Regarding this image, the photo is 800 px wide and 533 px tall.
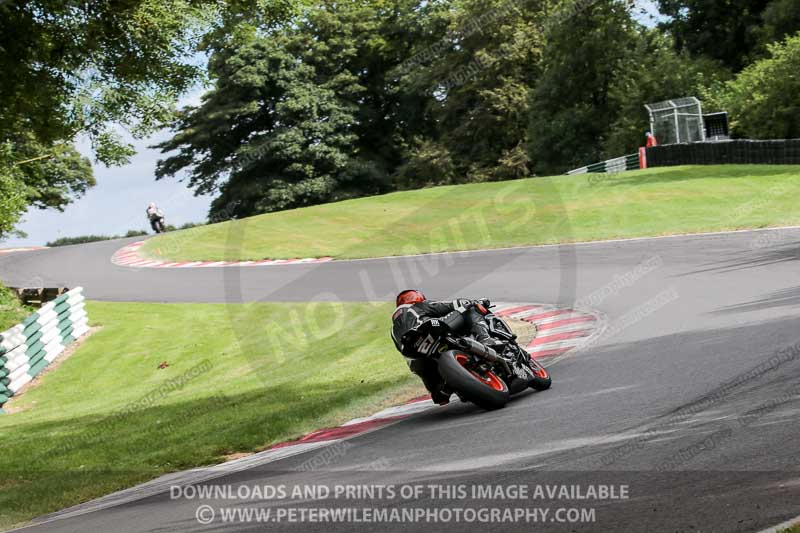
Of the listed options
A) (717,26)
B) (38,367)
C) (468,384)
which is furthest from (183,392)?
(717,26)

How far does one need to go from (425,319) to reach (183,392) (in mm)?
7458

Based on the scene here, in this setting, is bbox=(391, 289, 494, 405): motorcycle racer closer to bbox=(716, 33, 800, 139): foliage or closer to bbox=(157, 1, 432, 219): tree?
bbox=(716, 33, 800, 139): foliage

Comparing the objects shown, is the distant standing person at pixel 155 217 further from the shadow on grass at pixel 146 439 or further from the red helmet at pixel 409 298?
the red helmet at pixel 409 298

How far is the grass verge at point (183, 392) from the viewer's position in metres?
10.1

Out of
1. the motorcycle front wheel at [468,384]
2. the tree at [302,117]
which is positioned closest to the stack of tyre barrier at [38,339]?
the motorcycle front wheel at [468,384]

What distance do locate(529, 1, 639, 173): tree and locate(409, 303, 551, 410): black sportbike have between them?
48.7 m

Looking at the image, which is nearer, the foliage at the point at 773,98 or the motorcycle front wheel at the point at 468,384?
the motorcycle front wheel at the point at 468,384

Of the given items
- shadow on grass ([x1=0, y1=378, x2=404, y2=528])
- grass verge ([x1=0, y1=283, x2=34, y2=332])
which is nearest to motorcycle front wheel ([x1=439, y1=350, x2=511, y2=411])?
shadow on grass ([x1=0, y1=378, x2=404, y2=528])

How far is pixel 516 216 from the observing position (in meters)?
32.9

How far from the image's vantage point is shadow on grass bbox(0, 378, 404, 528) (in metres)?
9.30

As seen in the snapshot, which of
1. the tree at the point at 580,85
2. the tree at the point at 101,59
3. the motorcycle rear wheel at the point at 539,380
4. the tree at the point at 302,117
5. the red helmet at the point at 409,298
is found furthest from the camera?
the tree at the point at 302,117

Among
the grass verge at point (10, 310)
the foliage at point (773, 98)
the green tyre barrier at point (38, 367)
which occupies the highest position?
the foliage at point (773, 98)

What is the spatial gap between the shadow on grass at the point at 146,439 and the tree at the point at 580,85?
46603 millimetres

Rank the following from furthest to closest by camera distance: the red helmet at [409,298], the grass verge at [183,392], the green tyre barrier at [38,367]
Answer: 1. the green tyre barrier at [38,367]
2. the grass verge at [183,392]
3. the red helmet at [409,298]
